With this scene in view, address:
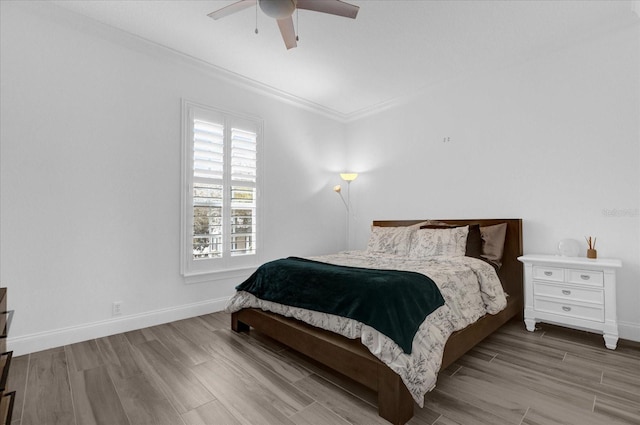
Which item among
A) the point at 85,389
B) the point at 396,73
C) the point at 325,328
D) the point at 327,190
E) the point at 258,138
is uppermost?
the point at 396,73

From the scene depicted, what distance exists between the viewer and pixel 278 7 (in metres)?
1.93

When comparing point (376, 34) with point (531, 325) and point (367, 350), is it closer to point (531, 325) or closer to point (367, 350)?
point (367, 350)

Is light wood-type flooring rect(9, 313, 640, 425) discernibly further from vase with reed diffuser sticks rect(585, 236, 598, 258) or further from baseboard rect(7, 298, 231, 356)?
vase with reed diffuser sticks rect(585, 236, 598, 258)

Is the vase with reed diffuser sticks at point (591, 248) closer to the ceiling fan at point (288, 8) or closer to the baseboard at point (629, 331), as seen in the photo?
the baseboard at point (629, 331)

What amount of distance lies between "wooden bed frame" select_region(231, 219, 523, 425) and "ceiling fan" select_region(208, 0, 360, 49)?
2.22m

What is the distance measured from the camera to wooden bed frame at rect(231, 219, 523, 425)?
5.49ft

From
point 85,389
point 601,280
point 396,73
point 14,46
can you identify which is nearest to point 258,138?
point 396,73

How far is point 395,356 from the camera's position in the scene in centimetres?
170

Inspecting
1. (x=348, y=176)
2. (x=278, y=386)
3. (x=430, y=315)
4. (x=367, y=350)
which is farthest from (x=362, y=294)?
(x=348, y=176)

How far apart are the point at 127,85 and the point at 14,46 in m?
0.82

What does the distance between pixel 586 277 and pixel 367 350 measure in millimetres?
2245

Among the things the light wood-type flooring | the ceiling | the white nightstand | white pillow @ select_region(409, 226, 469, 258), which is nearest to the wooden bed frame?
the light wood-type flooring

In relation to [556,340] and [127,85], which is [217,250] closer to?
[127,85]

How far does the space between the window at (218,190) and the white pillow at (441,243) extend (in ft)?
6.89
